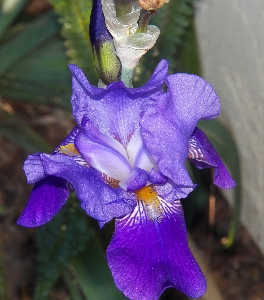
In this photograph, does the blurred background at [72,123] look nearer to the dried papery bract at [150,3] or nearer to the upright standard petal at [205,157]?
the upright standard petal at [205,157]

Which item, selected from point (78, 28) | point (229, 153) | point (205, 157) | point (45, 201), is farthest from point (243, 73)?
point (45, 201)

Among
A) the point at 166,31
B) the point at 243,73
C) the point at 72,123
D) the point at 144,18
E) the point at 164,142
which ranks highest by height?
the point at 144,18

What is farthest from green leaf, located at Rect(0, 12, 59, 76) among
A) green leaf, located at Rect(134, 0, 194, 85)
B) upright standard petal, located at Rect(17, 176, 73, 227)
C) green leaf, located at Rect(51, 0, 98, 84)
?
upright standard petal, located at Rect(17, 176, 73, 227)

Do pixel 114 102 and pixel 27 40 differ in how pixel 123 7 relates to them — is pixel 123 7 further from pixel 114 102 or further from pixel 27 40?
pixel 27 40

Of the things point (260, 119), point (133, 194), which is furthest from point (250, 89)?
point (133, 194)

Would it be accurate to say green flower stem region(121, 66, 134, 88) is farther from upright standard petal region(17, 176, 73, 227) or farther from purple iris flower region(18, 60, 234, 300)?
upright standard petal region(17, 176, 73, 227)

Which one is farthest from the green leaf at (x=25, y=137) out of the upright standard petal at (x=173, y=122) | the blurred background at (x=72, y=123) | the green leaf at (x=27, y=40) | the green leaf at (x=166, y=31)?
the upright standard petal at (x=173, y=122)
